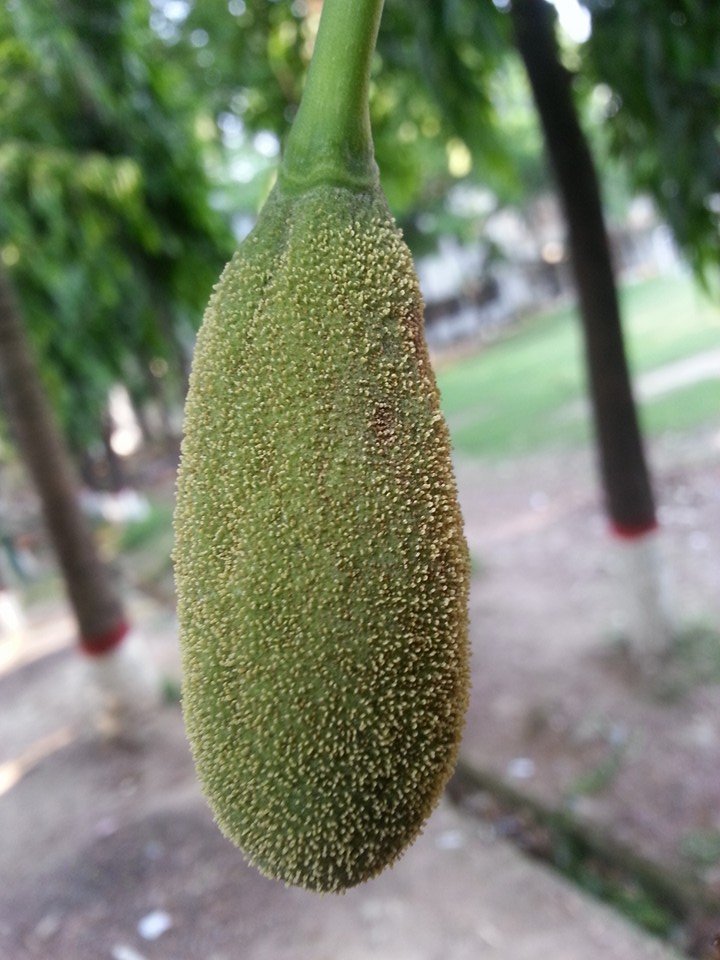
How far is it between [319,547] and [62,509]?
3171 mm

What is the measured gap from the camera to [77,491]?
12.3ft

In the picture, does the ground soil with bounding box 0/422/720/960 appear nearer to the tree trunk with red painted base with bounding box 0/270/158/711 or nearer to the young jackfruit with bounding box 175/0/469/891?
the tree trunk with red painted base with bounding box 0/270/158/711

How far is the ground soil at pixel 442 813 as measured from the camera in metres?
2.43

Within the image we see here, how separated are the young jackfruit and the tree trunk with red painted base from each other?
9.82ft

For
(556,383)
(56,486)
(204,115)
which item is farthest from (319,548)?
(556,383)

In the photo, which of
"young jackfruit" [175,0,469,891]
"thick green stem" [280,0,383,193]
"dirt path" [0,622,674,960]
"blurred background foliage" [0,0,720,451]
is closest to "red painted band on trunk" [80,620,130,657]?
"dirt path" [0,622,674,960]

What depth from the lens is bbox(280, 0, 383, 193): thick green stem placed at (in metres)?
0.61

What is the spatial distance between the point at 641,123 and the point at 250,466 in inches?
96.2

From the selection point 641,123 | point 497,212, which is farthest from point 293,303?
point 497,212

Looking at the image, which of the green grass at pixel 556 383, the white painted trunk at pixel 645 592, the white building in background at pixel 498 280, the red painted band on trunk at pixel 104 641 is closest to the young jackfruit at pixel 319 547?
the green grass at pixel 556 383

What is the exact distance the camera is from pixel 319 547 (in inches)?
23.8

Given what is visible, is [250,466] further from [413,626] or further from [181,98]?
[181,98]

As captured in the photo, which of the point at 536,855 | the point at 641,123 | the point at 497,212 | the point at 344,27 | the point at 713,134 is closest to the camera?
the point at 344,27

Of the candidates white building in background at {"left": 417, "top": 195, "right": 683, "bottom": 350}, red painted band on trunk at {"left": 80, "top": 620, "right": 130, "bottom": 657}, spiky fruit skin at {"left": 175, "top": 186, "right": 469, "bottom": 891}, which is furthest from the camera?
white building in background at {"left": 417, "top": 195, "right": 683, "bottom": 350}
